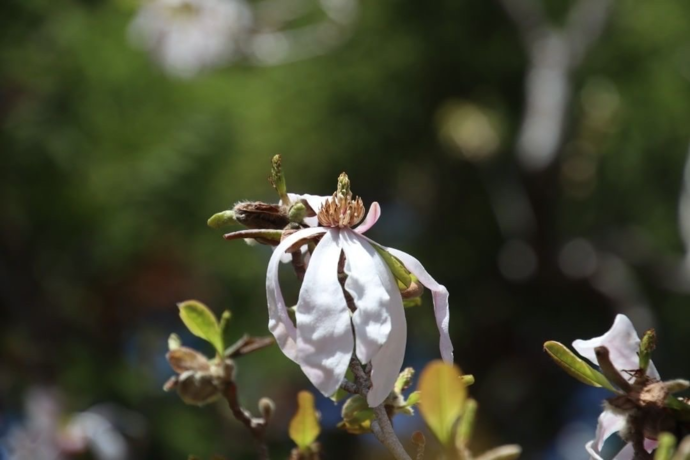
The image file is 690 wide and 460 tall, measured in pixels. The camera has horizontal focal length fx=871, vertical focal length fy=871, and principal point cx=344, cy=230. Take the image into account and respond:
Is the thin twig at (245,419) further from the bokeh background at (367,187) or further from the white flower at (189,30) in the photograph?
the white flower at (189,30)

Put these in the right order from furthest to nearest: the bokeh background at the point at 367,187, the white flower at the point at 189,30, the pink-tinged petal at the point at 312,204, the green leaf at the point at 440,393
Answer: the white flower at the point at 189,30 < the bokeh background at the point at 367,187 < the pink-tinged petal at the point at 312,204 < the green leaf at the point at 440,393

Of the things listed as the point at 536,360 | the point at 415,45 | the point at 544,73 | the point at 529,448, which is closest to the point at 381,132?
the point at 415,45

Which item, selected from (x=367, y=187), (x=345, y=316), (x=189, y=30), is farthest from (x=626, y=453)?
(x=367, y=187)

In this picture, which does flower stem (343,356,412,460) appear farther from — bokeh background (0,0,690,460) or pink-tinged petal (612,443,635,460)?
bokeh background (0,0,690,460)

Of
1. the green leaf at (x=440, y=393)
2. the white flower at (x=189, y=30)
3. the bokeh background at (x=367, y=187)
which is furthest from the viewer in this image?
the white flower at (x=189, y=30)

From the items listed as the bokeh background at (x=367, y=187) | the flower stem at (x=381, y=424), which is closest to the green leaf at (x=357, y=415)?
the flower stem at (x=381, y=424)

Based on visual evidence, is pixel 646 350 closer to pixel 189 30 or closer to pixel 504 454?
pixel 504 454

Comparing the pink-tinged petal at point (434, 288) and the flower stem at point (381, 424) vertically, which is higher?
the pink-tinged petal at point (434, 288)

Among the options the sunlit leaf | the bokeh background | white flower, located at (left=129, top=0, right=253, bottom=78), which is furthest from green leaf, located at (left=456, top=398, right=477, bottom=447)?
white flower, located at (left=129, top=0, right=253, bottom=78)
